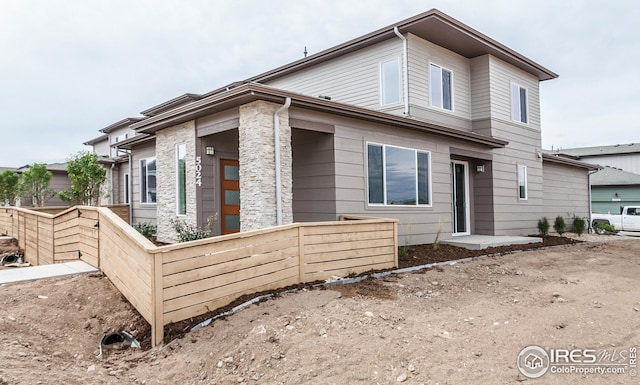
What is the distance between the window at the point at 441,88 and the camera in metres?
11.7

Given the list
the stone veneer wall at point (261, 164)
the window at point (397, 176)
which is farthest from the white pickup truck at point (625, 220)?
the stone veneer wall at point (261, 164)

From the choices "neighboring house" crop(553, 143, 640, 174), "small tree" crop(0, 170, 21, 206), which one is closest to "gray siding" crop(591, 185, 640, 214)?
"neighboring house" crop(553, 143, 640, 174)

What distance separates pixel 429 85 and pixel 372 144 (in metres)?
3.65

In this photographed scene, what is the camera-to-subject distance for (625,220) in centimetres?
1892

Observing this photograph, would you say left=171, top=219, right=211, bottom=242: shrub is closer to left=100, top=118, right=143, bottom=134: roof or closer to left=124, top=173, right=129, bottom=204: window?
left=124, top=173, right=129, bottom=204: window

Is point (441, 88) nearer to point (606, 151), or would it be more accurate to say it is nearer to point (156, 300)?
point (156, 300)

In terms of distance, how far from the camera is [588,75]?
20406 millimetres

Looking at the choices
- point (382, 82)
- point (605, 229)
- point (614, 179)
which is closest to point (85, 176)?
point (382, 82)

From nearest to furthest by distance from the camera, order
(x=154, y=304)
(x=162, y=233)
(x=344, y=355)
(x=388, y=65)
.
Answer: (x=344, y=355)
(x=154, y=304)
(x=162, y=233)
(x=388, y=65)

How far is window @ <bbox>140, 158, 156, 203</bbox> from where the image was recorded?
12086mm

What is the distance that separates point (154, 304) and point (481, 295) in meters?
4.26

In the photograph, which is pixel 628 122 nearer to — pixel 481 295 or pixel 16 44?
A: pixel 481 295

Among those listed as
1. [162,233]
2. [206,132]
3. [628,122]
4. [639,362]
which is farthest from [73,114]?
[628,122]

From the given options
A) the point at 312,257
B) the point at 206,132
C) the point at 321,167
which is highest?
the point at 206,132
